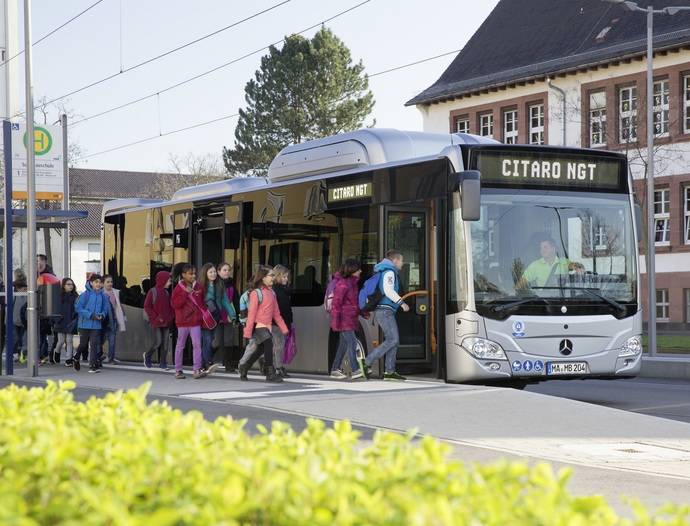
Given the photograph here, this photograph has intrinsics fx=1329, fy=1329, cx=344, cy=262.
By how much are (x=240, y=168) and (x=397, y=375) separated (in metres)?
57.5

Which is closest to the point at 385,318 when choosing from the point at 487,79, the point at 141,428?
the point at 141,428

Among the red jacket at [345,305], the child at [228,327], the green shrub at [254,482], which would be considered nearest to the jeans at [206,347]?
the child at [228,327]

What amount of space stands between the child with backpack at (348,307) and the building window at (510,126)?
3425 cm

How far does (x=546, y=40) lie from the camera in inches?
1997

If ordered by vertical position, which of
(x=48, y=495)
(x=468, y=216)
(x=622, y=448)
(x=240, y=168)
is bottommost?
(x=622, y=448)

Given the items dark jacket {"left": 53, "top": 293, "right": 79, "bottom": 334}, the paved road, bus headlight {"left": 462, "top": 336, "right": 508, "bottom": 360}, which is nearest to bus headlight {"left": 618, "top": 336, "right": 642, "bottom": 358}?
the paved road

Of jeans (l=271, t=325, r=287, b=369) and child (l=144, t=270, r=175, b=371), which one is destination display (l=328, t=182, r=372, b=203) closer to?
jeans (l=271, t=325, r=287, b=369)

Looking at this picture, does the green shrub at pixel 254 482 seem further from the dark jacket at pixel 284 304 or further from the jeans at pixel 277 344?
the dark jacket at pixel 284 304

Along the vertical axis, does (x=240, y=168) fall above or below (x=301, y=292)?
above

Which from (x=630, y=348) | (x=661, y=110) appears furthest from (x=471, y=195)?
(x=661, y=110)

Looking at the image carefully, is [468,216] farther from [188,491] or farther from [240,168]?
[240,168]

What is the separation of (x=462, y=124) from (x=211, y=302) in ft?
116

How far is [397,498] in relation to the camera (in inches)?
125

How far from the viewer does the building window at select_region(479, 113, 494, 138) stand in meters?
51.9
